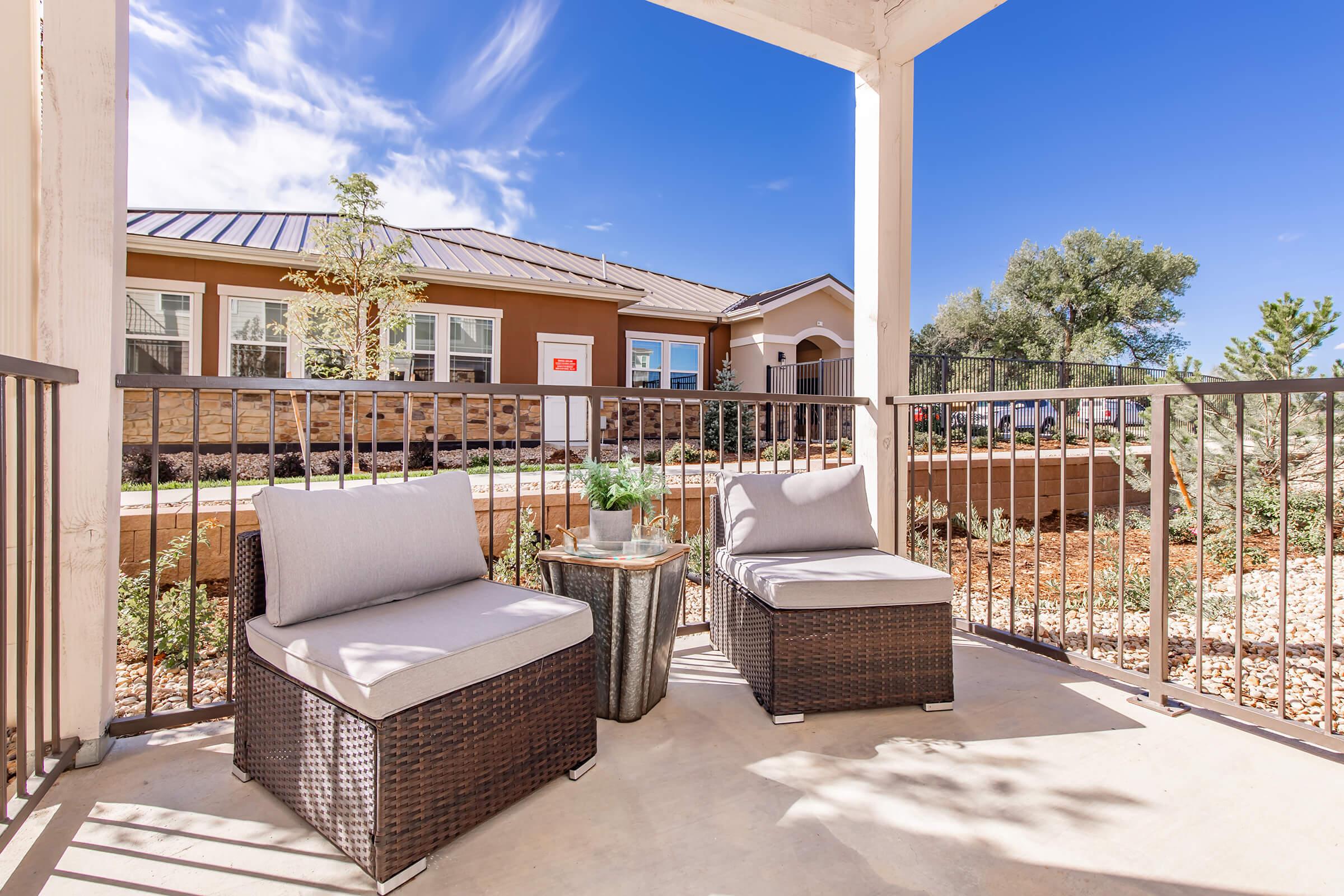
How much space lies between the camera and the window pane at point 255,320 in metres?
7.69

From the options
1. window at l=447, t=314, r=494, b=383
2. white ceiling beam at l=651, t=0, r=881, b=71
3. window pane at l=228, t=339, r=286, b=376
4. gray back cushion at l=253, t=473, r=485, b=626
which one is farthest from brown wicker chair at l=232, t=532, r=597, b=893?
window pane at l=228, t=339, r=286, b=376

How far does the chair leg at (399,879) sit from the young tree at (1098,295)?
1869 centimetres

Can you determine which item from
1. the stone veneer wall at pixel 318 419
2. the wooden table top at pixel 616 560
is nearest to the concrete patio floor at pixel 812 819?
the wooden table top at pixel 616 560

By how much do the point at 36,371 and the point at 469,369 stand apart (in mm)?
7951

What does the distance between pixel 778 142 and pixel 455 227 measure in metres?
7.10

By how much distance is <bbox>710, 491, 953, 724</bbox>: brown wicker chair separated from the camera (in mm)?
1806

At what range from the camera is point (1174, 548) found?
514 cm

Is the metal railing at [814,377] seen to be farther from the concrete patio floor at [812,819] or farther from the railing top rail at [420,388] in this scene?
the concrete patio floor at [812,819]

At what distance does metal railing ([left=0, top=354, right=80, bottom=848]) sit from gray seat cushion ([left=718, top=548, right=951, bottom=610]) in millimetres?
1674

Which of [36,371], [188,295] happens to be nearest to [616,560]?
[36,371]

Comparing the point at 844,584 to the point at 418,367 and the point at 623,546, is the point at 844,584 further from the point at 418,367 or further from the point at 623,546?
the point at 418,367

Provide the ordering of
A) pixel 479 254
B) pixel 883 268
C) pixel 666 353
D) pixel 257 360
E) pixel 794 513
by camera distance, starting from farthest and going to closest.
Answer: pixel 666 353 < pixel 479 254 < pixel 257 360 < pixel 883 268 < pixel 794 513

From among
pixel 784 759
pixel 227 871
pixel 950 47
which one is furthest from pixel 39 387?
pixel 950 47

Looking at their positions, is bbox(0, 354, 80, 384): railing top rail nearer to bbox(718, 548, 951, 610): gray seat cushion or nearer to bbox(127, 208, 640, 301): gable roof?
bbox(718, 548, 951, 610): gray seat cushion
